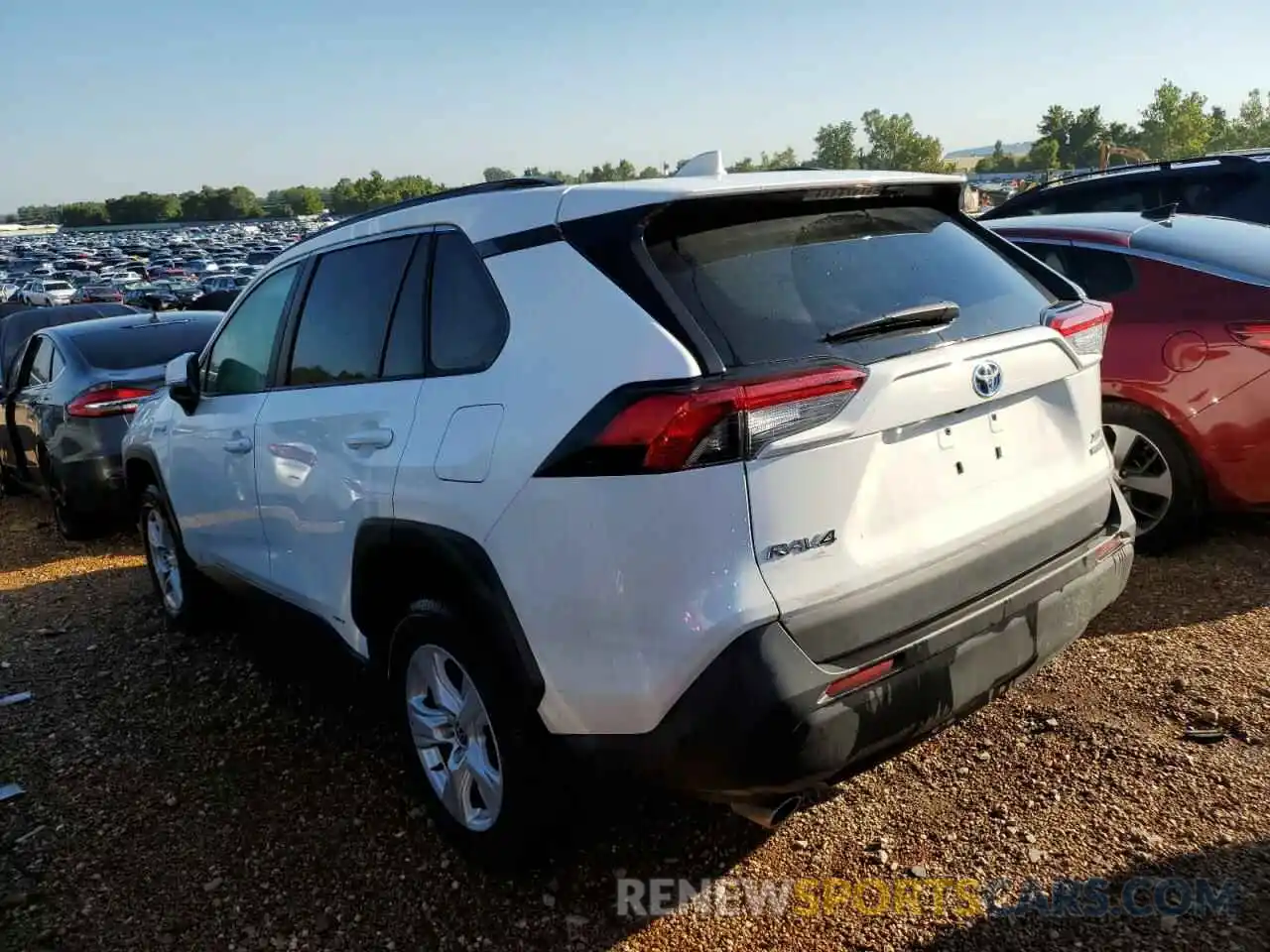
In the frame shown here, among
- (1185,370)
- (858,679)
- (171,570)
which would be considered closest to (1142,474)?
(1185,370)

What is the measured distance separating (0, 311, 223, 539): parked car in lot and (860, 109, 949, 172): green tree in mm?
95909

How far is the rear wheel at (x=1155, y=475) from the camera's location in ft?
14.0

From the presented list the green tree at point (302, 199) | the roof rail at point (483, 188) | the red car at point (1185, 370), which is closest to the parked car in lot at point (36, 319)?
the roof rail at point (483, 188)

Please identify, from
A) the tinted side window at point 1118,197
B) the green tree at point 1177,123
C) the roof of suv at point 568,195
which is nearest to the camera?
the roof of suv at point 568,195

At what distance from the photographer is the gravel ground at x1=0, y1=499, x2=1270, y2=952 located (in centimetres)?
252

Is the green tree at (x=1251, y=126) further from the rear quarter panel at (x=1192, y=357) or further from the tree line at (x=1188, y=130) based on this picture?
the rear quarter panel at (x=1192, y=357)

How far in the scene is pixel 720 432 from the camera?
198 cm

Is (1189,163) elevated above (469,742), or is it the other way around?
(1189,163)

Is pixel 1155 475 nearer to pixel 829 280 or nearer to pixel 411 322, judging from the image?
pixel 829 280

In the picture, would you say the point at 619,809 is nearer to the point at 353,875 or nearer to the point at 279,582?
the point at 353,875

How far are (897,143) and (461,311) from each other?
107 meters

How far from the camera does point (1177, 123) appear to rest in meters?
72.1

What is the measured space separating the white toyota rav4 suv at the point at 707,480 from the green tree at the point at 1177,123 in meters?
81.1

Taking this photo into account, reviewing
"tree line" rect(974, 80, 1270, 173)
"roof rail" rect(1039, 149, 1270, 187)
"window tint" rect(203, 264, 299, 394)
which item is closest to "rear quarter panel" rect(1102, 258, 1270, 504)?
"roof rail" rect(1039, 149, 1270, 187)
